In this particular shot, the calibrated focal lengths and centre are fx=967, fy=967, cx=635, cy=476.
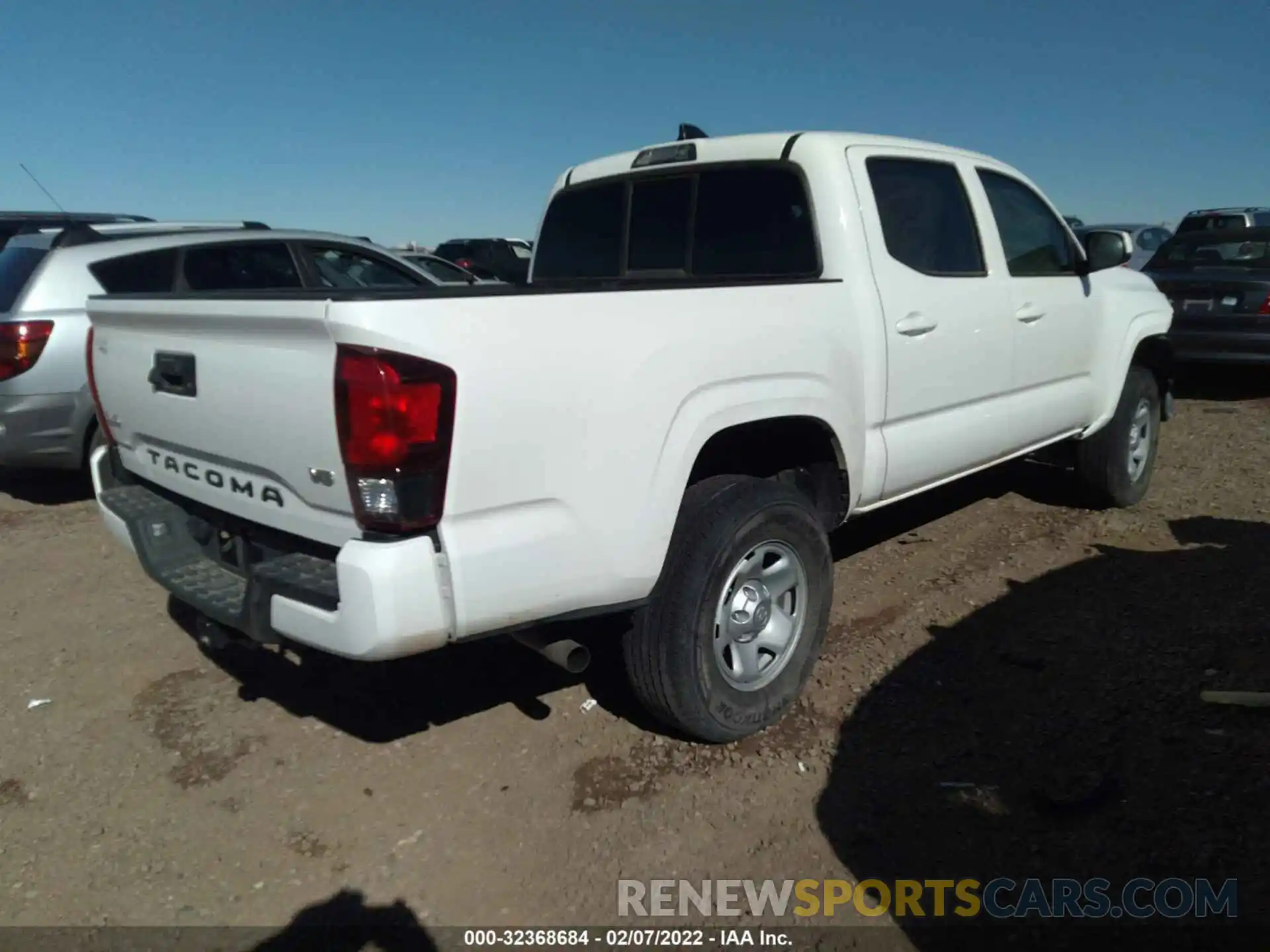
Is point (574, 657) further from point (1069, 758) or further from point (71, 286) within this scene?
point (71, 286)

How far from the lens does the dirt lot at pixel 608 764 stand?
2.68 metres

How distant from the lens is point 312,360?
7.74ft

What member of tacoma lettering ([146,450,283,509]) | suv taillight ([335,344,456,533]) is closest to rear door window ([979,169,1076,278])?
suv taillight ([335,344,456,533])

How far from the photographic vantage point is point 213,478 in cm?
288

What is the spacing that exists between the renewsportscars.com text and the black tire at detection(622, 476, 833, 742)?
58 centimetres

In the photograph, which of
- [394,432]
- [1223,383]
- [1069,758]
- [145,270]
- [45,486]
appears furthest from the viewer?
[1223,383]

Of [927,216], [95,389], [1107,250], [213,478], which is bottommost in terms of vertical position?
[213,478]

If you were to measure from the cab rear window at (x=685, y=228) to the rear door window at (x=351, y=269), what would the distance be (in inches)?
93.9

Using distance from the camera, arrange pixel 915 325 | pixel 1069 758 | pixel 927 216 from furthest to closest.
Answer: pixel 927 216, pixel 915 325, pixel 1069 758

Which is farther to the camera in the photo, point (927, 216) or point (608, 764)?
point (927, 216)

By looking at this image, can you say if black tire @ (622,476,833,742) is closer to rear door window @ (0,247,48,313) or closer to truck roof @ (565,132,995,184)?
truck roof @ (565,132,995,184)

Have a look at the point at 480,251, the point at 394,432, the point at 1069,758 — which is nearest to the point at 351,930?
the point at 394,432

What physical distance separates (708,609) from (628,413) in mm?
728

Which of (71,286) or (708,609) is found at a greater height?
(71,286)
